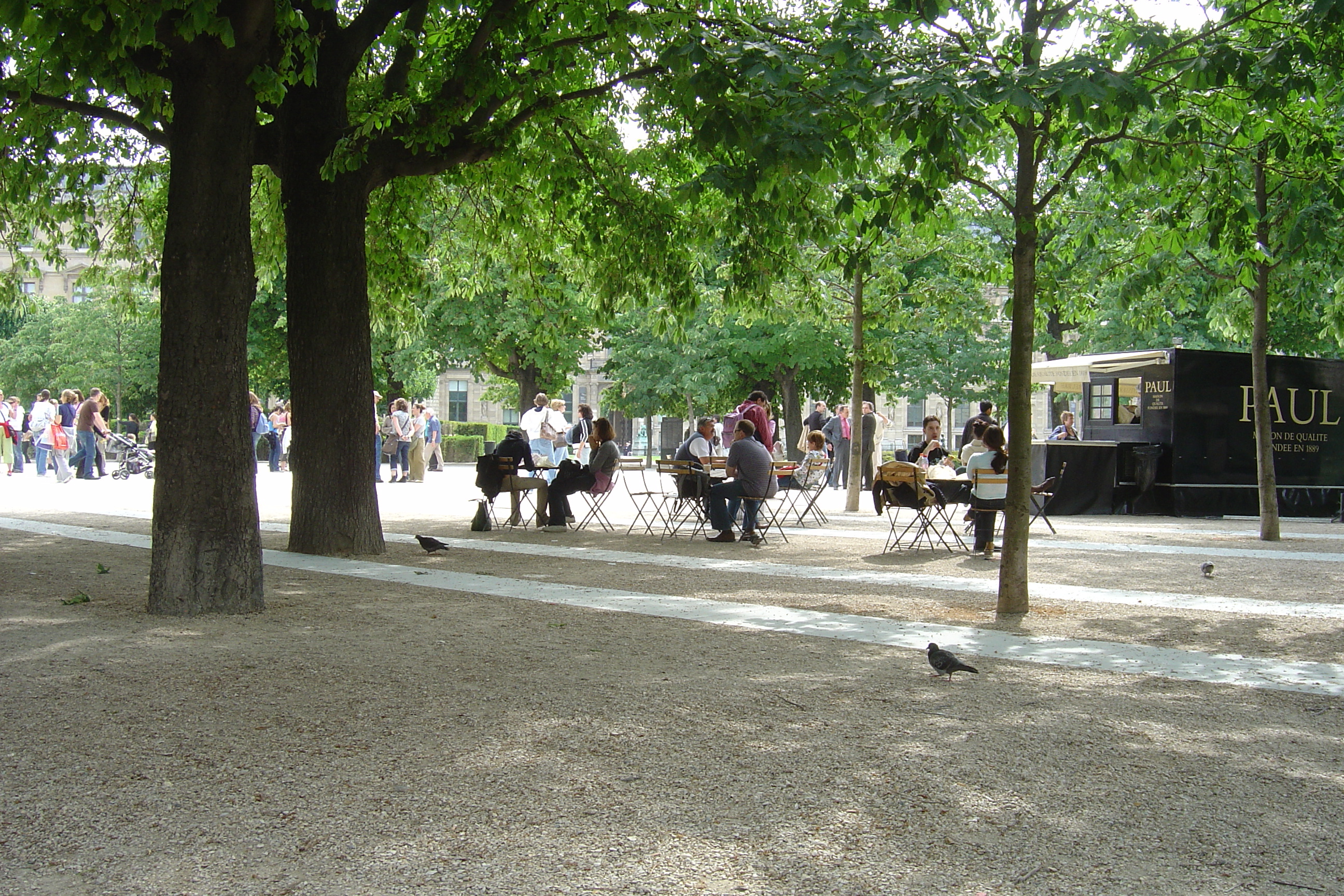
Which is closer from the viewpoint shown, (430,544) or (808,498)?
(430,544)

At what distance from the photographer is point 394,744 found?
15.7 ft

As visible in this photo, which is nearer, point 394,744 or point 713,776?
point 713,776

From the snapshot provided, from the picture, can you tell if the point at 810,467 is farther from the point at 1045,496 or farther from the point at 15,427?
the point at 15,427

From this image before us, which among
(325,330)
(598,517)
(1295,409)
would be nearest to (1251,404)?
(1295,409)

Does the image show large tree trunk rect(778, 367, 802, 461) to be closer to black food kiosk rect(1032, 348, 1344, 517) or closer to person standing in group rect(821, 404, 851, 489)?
person standing in group rect(821, 404, 851, 489)

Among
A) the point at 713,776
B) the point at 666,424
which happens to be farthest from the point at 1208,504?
the point at 666,424

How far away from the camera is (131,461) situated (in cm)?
2750

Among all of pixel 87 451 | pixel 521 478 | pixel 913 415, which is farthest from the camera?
pixel 913 415

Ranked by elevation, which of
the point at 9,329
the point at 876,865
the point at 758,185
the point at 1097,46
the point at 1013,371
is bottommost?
the point at 876,865

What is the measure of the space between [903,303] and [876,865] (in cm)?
2018

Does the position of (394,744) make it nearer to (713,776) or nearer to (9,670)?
(713,776)

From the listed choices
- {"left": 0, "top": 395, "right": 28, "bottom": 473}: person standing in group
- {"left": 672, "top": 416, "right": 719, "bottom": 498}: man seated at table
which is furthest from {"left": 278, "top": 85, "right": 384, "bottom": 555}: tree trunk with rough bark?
{"left": 0, "top": 395, "right": 28, "bottom": 473}: person standing in group

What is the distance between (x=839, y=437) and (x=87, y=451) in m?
16.3

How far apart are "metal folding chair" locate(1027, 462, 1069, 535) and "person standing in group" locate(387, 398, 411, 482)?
14.1m
